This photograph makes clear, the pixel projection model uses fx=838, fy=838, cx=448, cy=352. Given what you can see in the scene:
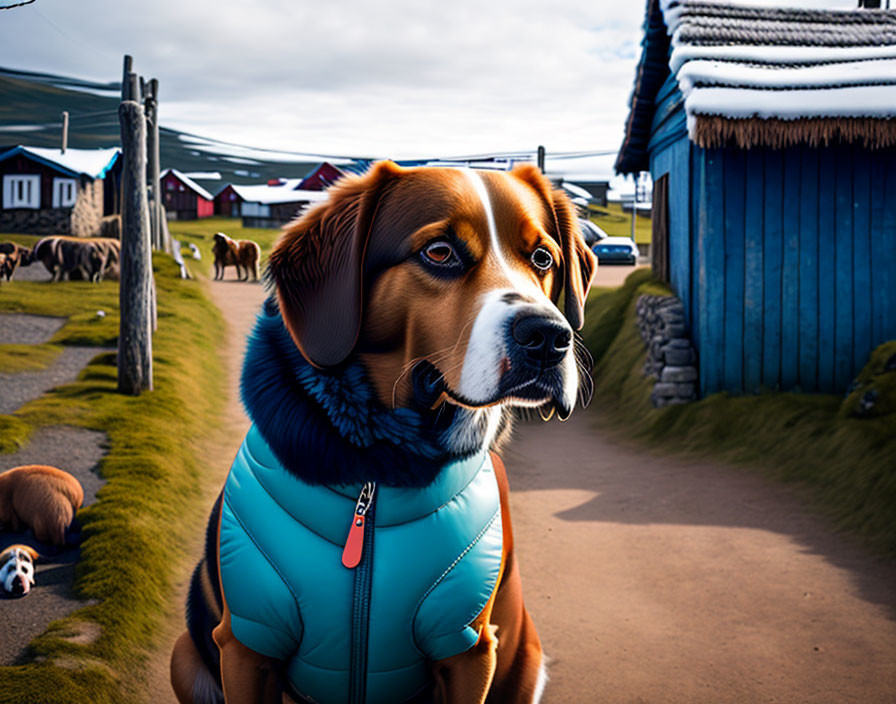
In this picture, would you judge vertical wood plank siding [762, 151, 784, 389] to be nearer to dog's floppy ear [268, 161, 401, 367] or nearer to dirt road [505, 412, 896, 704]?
dirt road [505, 412, 896, 704]

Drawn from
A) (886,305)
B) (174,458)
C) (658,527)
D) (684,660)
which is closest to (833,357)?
(886,305)

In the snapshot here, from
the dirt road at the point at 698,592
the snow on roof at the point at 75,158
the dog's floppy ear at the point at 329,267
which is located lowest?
the dirt road at the point at 698,592

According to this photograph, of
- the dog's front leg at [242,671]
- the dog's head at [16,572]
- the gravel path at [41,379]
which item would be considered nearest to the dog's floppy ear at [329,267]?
the dog's front leg at [242,671]

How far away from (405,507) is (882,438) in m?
6.44

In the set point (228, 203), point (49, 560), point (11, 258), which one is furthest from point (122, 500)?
point (228, 203)

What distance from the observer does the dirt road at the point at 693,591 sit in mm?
4277

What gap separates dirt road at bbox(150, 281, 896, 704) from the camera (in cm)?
428

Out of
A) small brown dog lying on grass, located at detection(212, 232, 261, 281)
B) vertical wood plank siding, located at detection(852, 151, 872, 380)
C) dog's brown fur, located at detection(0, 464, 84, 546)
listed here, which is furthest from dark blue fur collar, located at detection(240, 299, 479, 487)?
small brown dog lying on grass, located at detection(212, 232, 261, 281)

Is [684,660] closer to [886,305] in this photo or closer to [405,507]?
[405,507]

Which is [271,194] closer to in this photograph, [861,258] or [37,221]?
[37,221]

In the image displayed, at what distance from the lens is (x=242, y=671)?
84.7 inches

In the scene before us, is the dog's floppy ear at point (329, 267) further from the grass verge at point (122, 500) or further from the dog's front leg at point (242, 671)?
the grass verge at point (122, 500)

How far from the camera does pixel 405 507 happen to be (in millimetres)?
2146

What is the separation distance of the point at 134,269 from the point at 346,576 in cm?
868
